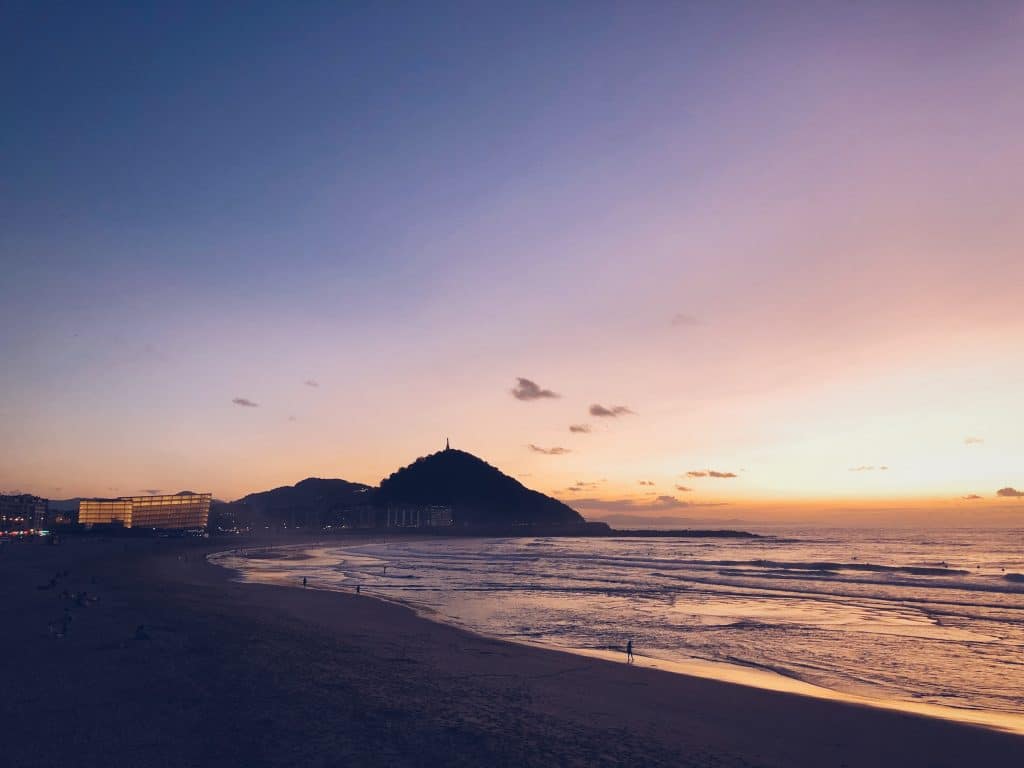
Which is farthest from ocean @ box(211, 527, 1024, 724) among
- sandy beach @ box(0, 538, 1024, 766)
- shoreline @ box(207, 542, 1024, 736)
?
sandy beach @ box(0, 538, 1024, 766)

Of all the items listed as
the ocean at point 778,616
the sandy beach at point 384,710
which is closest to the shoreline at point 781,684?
the ocean at point 778,616

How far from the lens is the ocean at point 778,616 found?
18.2m

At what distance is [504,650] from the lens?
19938 mm

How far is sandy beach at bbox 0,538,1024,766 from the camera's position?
9.77 m

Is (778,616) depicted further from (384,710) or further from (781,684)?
(384,710)

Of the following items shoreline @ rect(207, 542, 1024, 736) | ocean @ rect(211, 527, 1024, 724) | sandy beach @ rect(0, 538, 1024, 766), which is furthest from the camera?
ocean @ rect(211, 527, 1024, 724)

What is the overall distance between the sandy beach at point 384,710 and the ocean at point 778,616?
134 inches

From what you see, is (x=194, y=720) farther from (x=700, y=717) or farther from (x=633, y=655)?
(x=633, y=655)

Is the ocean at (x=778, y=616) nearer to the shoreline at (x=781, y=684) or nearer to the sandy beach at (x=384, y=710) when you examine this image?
the shoreline at (x=781, y=684)

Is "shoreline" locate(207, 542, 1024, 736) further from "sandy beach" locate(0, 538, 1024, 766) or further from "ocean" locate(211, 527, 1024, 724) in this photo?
"sandy beach" locate(0, 538, 1024, 766)

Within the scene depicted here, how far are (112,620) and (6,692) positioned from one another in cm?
952

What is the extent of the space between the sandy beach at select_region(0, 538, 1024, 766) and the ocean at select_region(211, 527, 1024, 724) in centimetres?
339

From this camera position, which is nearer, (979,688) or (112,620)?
(979,688)

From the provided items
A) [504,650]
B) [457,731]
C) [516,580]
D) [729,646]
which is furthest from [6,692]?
[516,580]
